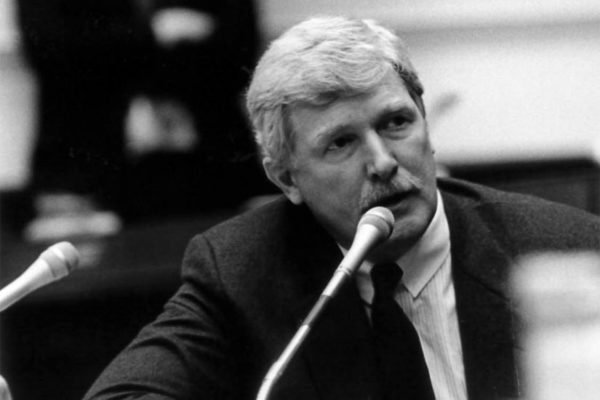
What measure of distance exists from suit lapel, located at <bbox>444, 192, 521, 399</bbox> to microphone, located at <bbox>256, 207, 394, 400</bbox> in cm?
30

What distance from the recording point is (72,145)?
1802 millimetres

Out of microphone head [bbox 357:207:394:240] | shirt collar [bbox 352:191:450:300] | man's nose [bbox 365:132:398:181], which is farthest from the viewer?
shirt collar [bbox 352:191:450:300]

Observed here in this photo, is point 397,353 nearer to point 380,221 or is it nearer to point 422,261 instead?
point 422,261

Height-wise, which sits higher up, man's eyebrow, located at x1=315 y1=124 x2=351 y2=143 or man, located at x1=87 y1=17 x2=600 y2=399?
man's eyebrow, located at x1=315 y1=124 x2=351 y2=143

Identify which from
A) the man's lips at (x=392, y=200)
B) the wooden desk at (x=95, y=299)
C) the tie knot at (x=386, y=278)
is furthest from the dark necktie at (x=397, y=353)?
the wooden desk at (x=95, y=299)

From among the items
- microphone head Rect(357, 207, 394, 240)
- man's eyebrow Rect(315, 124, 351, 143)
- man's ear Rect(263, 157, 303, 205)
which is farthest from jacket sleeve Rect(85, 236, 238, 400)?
microphone head Rect(357, 207, 394, 240)

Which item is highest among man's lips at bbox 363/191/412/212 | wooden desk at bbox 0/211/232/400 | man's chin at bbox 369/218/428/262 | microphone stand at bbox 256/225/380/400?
microphone stand at bbox 256/225/380/400

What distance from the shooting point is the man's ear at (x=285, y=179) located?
58.1 inches

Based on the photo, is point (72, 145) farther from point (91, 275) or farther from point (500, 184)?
point (500, 184)

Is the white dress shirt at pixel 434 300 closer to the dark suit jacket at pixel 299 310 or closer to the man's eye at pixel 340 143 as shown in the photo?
the dark suit jacket at pixel 299 310

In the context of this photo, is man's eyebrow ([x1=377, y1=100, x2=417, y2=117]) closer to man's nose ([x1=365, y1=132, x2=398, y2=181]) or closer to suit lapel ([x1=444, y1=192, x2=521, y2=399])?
man's nose ([x1=365, y1=132, x2=398, y2=181])

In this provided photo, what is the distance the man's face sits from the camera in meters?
1.31

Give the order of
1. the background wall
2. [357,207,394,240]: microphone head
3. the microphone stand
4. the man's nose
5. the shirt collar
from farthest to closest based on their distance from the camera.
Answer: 1. the background wall
2. the shirt collar
3. the man's nose
4. [357,207,394,240]: microphone head
5. the microphone stand

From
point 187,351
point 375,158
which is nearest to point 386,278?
point 375,158
